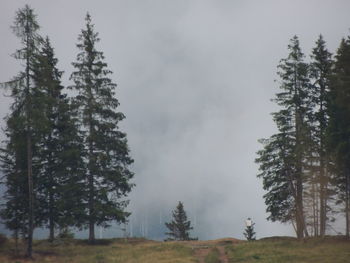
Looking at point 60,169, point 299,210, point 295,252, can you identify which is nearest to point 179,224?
point 299,210

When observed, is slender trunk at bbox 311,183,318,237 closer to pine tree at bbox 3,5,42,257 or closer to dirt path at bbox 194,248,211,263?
dirt path at bbox 194,248,211,263

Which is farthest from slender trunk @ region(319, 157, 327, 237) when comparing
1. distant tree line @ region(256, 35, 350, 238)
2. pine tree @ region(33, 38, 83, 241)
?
pine tree @ region(33, 38, 83, 241)

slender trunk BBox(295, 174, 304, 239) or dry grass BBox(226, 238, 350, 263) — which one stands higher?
slender trunk BBox(295, 174, 304, 239)

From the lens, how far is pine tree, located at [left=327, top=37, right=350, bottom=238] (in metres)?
27.4

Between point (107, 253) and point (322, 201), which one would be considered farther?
point (322, 201)

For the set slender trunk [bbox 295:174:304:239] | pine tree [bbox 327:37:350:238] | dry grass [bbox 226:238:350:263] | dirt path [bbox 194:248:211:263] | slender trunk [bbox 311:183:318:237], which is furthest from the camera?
slender trunk [bbox 295:174:304:239]

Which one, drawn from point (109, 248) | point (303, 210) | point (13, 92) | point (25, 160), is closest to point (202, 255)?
point (109, 248)

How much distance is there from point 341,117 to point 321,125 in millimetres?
3791

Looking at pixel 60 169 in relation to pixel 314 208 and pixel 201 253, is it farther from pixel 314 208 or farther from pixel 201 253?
pixel 314 208

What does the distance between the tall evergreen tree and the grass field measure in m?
3.49

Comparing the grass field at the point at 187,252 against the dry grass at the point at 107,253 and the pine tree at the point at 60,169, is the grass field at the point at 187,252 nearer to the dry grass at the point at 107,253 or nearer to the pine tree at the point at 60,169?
the dry grass at the point at 107,253

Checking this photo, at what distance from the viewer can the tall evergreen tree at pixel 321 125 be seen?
30.7m

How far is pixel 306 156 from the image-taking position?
103 ft

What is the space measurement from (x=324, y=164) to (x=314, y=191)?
248 centimetres
